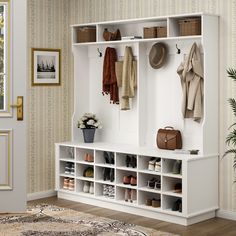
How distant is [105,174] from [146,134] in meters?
0.65

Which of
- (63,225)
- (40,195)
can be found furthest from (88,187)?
(63,225)

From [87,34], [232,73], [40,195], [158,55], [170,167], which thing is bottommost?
[40,195]

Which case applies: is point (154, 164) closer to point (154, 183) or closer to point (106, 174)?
point (154, 183)

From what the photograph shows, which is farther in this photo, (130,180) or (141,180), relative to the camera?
(130,180)

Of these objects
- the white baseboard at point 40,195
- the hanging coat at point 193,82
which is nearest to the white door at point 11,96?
the white baseboard at point 40,195

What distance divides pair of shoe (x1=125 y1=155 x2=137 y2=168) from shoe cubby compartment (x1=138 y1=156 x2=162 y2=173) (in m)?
0.12

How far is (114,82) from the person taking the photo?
6.46 m

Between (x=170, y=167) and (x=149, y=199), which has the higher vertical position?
(x=170, y=167)

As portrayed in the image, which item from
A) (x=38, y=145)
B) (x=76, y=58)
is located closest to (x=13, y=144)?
(x=38, y=145)

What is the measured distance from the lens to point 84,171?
6539 mm

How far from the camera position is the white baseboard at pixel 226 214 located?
562 cm

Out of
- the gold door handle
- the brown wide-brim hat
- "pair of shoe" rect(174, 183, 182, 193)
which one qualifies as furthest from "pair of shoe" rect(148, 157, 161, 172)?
the gold door handle

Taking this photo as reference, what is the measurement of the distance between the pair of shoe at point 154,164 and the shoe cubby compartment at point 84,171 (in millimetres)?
927

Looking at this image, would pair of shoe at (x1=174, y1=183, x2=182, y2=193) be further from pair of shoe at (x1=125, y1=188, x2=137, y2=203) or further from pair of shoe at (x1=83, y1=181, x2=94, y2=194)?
pair of shoe at (x1=83, y1=181, x2=94, y2=194)
